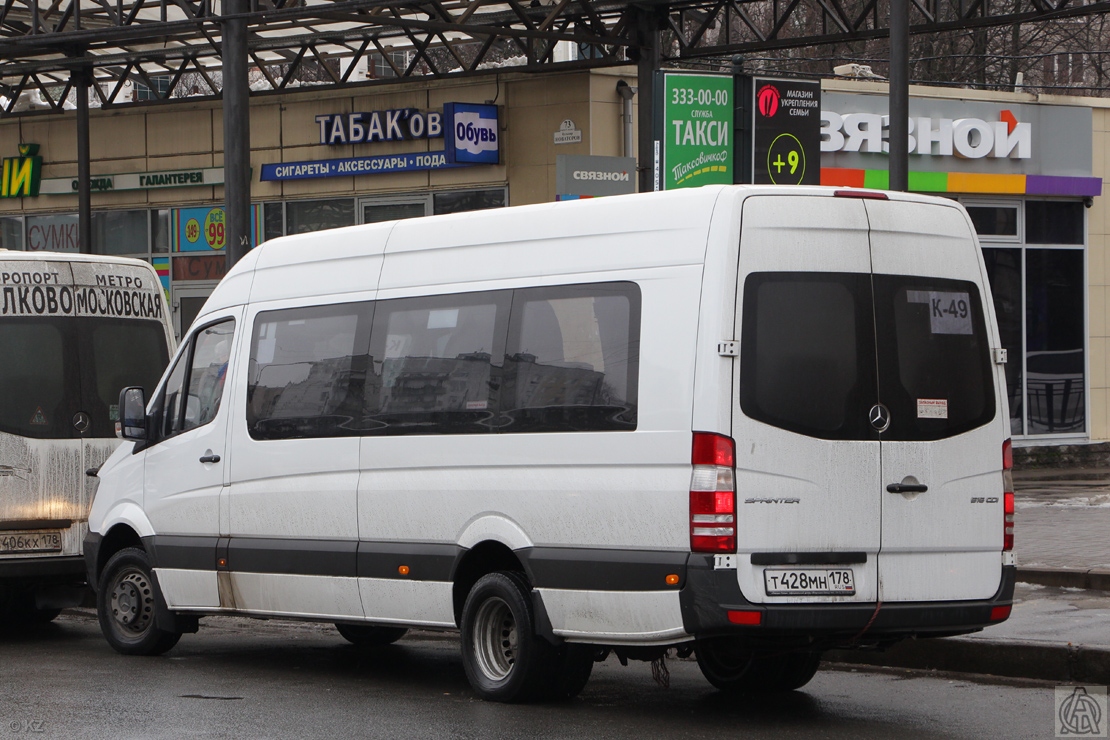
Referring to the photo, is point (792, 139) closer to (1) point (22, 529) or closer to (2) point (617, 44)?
(2) point (617, 44)

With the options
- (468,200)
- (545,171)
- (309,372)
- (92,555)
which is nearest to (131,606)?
(92,555)

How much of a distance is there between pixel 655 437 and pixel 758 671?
1823 millimetres

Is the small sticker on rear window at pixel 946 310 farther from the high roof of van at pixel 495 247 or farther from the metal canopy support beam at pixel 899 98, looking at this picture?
the metal canopy support beam at pixel 899 98

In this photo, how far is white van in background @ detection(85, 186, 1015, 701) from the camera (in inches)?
279

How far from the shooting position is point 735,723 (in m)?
7.50

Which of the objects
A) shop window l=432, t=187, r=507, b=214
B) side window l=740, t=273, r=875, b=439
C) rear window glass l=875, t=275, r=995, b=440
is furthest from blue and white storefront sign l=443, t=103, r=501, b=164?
side window l=740, t=273, r=875, b=439

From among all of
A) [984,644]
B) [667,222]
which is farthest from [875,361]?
[984,644]

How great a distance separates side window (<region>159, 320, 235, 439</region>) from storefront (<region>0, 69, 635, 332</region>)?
1140 cm

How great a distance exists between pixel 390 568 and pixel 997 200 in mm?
16866

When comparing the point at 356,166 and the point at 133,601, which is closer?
the point at 133,601

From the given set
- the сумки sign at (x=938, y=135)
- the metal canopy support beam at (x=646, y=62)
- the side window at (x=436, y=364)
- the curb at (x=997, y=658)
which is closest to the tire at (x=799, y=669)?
the curb at (x=997, y=658)

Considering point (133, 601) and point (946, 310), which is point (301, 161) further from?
point (946, 310)

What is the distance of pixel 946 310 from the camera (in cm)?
761

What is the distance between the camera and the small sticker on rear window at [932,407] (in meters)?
7.41
